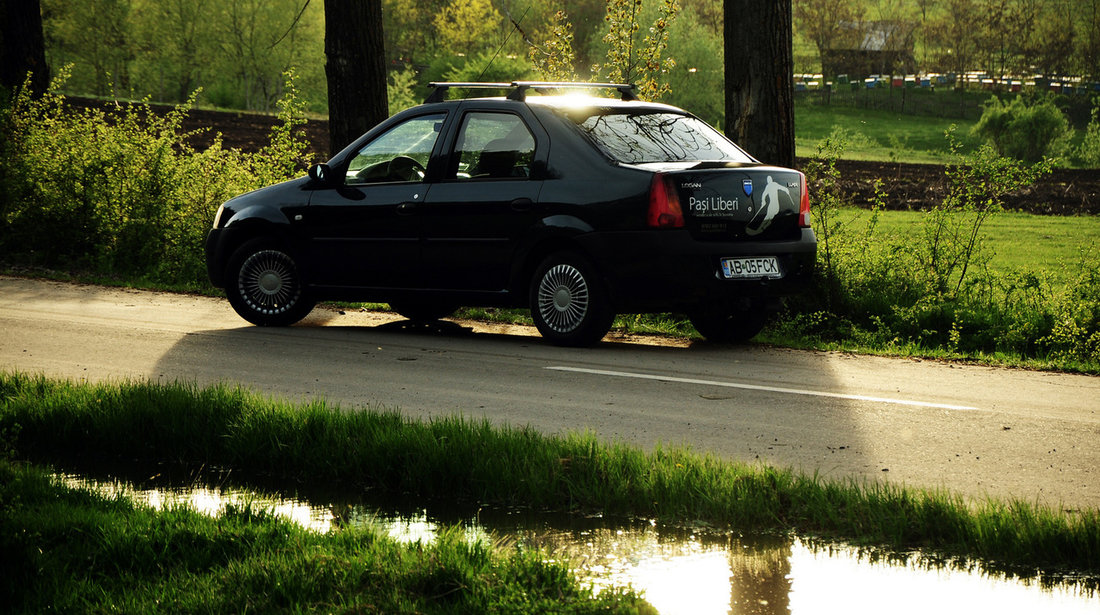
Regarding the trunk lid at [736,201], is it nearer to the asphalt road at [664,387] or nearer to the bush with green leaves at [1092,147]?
the asphalt road at [664,387]

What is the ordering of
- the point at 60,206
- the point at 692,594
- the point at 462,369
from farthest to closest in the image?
the point at 60,206 → the point at 462,369 → the point at 692,594

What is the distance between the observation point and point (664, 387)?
8516 millimetres

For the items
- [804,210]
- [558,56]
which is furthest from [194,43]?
[804,210]

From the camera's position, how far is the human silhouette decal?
981 cm

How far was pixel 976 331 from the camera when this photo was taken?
11.1 meters

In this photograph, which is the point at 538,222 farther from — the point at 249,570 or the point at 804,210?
the point at 249,570

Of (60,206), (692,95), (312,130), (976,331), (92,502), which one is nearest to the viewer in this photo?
(92,502)

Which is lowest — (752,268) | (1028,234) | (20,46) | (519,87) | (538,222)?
(1028,234)

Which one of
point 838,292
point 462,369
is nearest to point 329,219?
point 462,369

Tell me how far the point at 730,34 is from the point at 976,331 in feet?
11.3

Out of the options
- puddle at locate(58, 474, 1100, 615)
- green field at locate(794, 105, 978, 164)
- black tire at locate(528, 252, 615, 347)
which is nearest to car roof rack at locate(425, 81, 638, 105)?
black tire at locate(528, 252, 615, 347)

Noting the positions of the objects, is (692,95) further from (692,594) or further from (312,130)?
(692,594)

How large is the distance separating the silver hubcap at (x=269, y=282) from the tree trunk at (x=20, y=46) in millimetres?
10471

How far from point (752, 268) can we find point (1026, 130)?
4255cm
